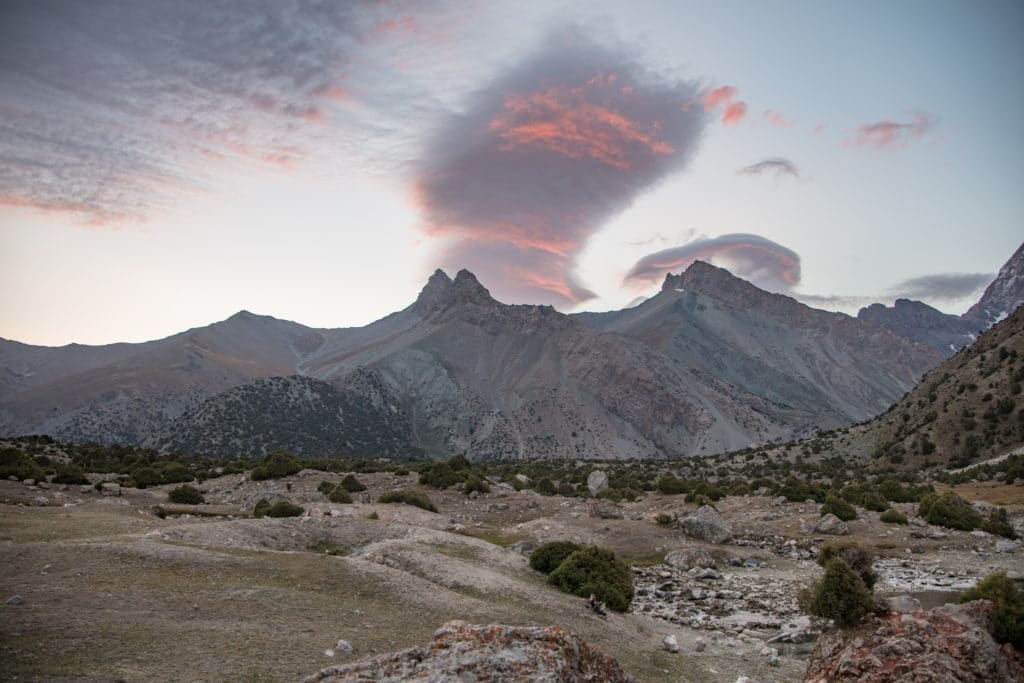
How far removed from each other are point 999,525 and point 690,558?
1870cm

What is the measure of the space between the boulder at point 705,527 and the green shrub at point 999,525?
14.1 m

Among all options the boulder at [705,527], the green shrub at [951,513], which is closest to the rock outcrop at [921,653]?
the boulder at [705,527]

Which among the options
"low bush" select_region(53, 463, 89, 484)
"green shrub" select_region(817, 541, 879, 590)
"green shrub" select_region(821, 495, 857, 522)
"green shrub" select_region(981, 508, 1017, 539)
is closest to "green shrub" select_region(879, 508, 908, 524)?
"green shrub" select_region(821, 495, 857, 522)

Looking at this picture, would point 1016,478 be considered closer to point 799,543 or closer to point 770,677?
point 799,543

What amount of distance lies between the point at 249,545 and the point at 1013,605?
18946 mm

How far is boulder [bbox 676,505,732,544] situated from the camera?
99.9ft

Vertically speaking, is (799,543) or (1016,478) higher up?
(1016,478)

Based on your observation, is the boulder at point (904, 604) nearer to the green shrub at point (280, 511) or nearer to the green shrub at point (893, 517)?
the green shrub at point (280, 511)

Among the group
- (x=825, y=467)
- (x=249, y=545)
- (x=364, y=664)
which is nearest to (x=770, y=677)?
(x=364, y=664)

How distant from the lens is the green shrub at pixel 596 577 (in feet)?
57.0

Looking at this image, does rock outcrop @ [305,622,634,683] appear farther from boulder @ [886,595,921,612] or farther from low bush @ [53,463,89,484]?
low bush @ [53,463,89,484]

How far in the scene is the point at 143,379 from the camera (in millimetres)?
196375

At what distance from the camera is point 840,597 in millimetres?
12688

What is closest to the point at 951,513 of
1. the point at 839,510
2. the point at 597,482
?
the point at 839,510
